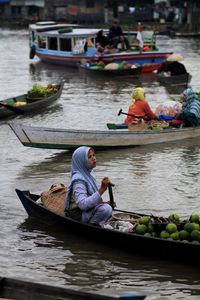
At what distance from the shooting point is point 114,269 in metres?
7.66

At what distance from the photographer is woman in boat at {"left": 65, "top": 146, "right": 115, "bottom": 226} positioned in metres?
7.66

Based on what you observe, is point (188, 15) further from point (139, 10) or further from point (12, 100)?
point (12, 100)

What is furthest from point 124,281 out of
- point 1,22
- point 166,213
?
point 1,22

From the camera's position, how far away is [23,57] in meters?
32.9

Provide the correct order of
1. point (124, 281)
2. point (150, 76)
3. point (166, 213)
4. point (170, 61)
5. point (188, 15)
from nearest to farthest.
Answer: point (124, 281)
point (166, 213)
point (170, 61)
point (150, 76)
point (188, 15)

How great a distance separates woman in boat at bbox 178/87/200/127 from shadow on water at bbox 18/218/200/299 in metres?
5.36

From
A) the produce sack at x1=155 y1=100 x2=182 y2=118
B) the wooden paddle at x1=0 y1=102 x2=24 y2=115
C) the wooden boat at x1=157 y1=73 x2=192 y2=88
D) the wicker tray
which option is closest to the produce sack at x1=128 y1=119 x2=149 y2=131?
the produce sack at x1=155 y1=100 x2=182 y2=118

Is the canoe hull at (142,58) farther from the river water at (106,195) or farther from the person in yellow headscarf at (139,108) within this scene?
the person in yellow headscarf at (139,108)

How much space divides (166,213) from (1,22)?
58.1m

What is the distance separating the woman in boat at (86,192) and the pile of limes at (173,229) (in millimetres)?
449

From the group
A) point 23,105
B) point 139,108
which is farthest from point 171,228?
point 23,105

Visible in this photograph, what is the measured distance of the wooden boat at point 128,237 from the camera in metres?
7.20

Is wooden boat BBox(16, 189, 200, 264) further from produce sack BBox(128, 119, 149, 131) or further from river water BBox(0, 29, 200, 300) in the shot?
produce sack BBox(128, 119, 149, 131)

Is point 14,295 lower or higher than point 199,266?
higher
